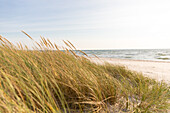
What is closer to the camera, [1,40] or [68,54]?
[1,40]

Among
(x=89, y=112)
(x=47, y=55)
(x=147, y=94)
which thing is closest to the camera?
(x=89, y=112)

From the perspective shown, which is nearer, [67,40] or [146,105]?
[146,105]

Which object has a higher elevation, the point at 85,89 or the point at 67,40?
the point at 67,40

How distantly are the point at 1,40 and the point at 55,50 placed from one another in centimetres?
84

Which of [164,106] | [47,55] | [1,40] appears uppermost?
[1,40]

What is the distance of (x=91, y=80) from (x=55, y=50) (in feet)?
3.54

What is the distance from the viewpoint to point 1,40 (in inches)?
85.0

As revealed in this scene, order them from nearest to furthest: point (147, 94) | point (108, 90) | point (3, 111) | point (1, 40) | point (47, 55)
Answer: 1. point (3, 111)
2. point (108, 90)
3. point (147, 94)
4. point (1, 40)
5. point (47, 55)

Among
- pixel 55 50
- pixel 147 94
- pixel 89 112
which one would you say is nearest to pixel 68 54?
pixel 55 50

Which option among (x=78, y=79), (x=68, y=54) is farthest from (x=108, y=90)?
(x=68, y=54)

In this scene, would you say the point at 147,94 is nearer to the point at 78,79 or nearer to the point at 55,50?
the point at 78,79

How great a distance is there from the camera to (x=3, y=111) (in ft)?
Answer: 3.35

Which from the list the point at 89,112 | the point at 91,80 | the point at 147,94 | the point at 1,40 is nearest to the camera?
the point at 89,112

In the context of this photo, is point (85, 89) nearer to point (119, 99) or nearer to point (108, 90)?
point (108, 90)
